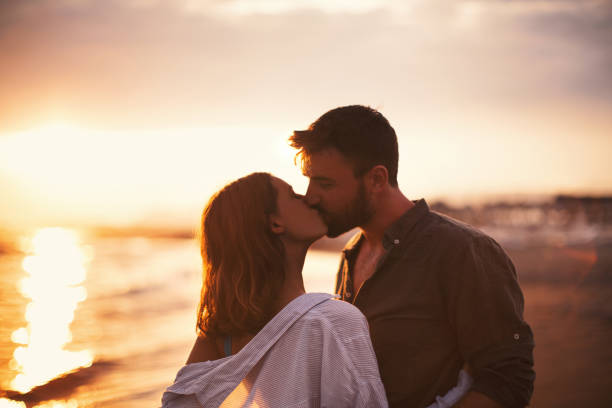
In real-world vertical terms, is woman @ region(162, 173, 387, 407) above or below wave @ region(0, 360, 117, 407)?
above

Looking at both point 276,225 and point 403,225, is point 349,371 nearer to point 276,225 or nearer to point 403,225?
point 276,225

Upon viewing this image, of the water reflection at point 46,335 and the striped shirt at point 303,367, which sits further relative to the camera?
the water reflection at point 46,335

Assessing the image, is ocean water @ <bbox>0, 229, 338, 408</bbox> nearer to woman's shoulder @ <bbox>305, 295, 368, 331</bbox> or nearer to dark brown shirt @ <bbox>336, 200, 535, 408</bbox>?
dark brown shirt @ <bbox>336, 200, 535, 408</bbox>

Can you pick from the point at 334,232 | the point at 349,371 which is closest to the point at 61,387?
the point at 334,232

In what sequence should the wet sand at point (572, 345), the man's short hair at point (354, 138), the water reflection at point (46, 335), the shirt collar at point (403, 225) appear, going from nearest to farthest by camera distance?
1. the shirt collar at point (403, 225)
2. the man's short hair at point (354, 138)
3. the wet sand at point (572, 345)
4. the water reflection at point (46, 335)

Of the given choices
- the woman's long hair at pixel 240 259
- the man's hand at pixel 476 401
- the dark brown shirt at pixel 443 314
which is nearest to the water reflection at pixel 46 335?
the woman's long hair at pixel 240 259

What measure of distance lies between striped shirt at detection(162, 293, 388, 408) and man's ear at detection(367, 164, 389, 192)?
1206mm

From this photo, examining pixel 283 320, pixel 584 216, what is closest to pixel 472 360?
pixel 283 320

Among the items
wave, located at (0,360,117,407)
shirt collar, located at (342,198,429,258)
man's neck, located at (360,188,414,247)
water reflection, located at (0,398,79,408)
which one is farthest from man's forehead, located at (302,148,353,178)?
wave, located at (0,360,117,407)

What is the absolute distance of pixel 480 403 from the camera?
8.43 feet

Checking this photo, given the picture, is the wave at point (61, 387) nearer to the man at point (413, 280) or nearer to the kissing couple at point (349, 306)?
the man at point (413, 280)

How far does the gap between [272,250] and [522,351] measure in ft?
4.27

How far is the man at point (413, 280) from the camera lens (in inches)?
103

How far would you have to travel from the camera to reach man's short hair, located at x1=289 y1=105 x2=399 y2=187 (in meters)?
3.29
